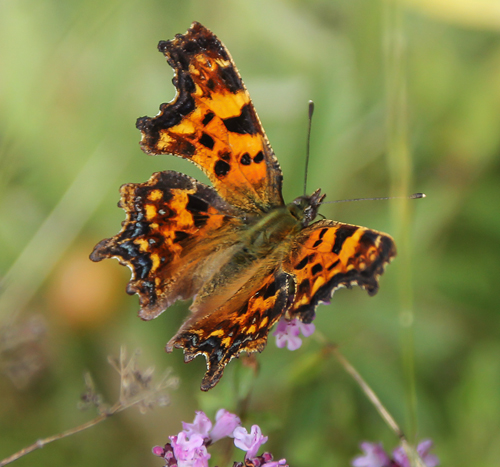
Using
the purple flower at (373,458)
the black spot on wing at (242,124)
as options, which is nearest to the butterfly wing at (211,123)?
the black spot on wing at (242,124)

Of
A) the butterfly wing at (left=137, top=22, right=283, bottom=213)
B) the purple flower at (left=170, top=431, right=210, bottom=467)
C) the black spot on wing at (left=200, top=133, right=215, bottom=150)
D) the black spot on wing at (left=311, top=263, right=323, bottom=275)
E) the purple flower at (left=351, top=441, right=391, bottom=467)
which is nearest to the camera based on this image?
the purple flower at (left=170, top=431, right=210, bottom=467)

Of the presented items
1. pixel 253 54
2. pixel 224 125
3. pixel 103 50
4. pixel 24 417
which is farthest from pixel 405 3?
pixel 24 417

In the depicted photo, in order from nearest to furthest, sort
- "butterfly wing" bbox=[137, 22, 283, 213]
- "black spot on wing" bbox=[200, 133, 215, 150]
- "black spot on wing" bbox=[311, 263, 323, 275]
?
"black spot on wing" bbox=[311, 263, 323, 275], "butterfly wing" bbox=[137, 22, 283, 213], "black spot on wing" bbox=[200, 133, 215, 150]

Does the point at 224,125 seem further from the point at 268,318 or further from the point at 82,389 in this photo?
the point at 82,389

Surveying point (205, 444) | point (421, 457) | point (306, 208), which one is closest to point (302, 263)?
point (306, 208)

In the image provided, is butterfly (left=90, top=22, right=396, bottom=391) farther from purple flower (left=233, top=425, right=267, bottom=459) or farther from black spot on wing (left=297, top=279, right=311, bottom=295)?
purple flower (left=233, top=425, right=267, bottom=459)

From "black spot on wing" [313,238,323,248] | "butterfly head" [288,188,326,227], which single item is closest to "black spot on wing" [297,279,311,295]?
"black spot on wing" [313,238,323,248]

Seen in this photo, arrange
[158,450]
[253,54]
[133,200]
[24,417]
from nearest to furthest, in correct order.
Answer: [158,450] < [133,200] < [24,417] < [253,54]
